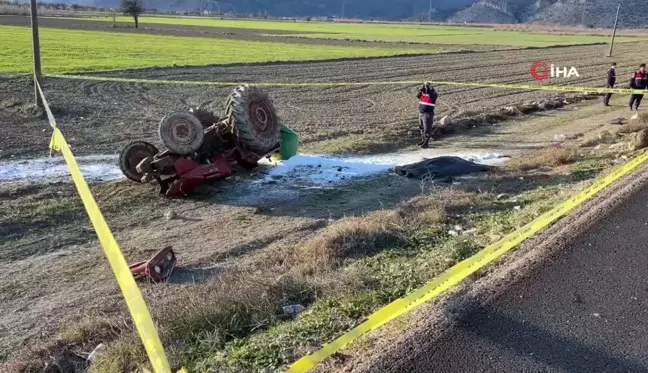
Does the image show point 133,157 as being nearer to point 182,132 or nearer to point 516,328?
point 182,132

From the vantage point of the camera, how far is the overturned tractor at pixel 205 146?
9.83 metres

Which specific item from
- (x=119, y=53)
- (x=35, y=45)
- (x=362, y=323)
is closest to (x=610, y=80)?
(x=35, y=45)

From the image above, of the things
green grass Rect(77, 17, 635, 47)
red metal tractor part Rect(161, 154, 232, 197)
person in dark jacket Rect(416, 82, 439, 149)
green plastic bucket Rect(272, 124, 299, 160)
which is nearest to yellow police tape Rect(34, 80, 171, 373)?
red metal tractor part Rect(161, 154, 232, 197)

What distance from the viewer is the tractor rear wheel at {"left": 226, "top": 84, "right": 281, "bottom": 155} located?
33.7 feet

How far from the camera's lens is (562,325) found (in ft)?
15.0

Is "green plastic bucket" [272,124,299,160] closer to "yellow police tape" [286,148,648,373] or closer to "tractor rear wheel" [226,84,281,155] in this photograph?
"tractor rear wheel" [226,84,281,155]

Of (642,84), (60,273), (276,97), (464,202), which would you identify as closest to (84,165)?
(60,273)

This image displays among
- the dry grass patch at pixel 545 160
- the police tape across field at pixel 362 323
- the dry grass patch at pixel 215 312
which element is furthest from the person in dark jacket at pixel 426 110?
the dry grass patch at pixel 215 312

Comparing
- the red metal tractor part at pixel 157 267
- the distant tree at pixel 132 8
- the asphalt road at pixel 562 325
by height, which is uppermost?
the distant tree at pixel 132 8

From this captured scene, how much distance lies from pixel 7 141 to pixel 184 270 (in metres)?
7.79

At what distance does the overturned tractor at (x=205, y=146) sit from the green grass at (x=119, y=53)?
1539cm

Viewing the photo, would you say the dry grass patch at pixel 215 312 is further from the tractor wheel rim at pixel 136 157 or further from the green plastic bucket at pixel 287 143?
the green plastic bucket at pixel 287 143

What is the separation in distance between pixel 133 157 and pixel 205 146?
1.19 meters

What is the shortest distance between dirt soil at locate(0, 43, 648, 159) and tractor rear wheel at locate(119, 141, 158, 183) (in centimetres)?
292
